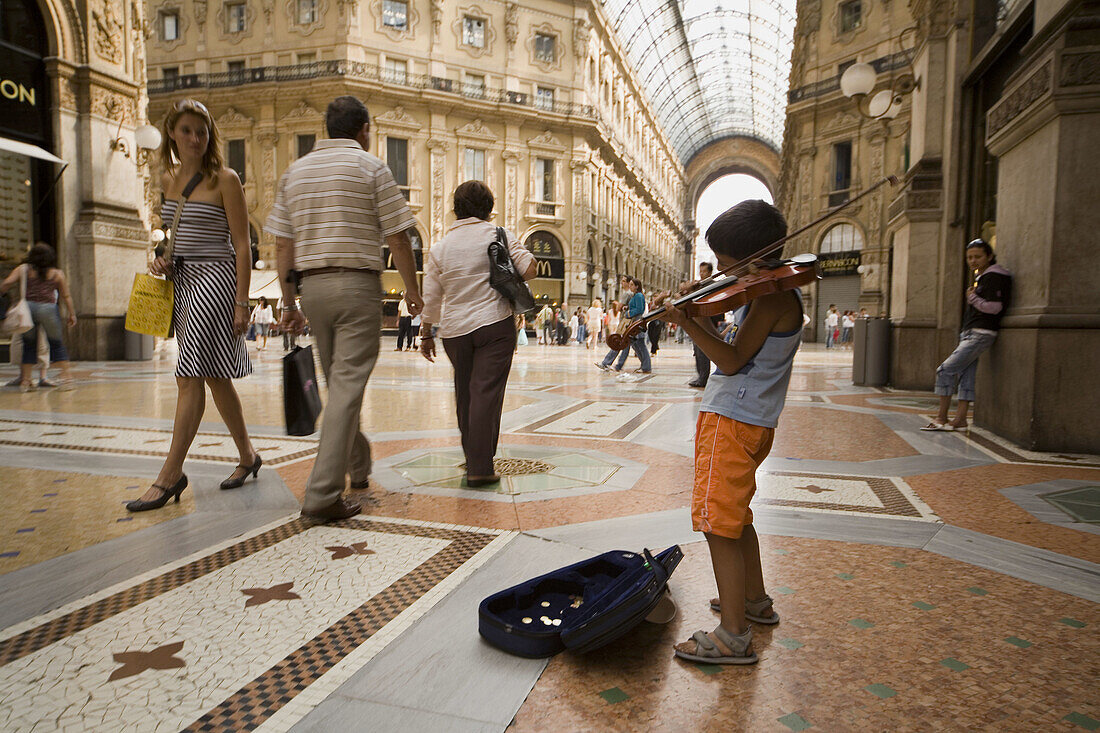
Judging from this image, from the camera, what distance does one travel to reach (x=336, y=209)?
2.90 meters

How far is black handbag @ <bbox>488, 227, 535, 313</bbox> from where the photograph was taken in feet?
11.3

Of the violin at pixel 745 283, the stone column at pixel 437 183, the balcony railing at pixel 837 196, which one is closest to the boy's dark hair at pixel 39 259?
the violin at pixel 745 283

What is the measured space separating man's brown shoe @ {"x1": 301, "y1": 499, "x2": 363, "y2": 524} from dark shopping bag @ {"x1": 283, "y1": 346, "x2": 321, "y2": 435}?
41cm

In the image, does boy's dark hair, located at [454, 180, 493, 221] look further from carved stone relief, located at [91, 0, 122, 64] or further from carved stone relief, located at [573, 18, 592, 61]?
carved stone relief, located at [573, 18, 592, 61]

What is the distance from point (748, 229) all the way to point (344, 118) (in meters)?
2.01

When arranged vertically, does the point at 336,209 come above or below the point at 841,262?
below

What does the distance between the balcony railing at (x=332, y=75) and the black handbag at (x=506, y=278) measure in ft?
101

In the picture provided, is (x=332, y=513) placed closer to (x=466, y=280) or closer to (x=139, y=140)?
(x=466, y=280)

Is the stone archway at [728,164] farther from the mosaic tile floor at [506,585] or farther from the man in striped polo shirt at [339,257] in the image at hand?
the man in striped polo shirt at [339,257]

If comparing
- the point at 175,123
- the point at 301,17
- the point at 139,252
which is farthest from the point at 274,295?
the point at 175,123

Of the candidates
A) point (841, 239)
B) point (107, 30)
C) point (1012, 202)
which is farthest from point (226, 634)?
point (841, 239)

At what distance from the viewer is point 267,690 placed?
1516mm

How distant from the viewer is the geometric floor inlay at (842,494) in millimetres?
3064

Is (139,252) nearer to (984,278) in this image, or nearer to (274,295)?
(984,278)
